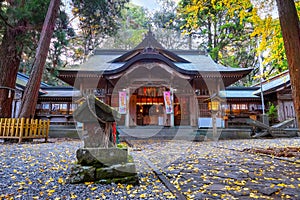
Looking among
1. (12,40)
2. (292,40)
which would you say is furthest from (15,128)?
(292,40)

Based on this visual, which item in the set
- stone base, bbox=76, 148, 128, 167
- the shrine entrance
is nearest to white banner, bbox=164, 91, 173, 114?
the shrine entrance

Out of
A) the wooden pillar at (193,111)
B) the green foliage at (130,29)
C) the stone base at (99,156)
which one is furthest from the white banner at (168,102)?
the green foliage at (130,29)

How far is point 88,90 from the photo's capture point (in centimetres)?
1243

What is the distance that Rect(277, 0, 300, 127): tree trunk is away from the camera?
3809 millimetres

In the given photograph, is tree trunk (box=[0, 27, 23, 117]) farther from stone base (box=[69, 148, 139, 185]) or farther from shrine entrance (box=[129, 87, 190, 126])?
stone base (box=[69, 148, 139, 185])

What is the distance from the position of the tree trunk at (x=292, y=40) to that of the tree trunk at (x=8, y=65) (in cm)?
902

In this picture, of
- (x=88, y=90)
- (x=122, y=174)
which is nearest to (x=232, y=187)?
(x=122, y=174)

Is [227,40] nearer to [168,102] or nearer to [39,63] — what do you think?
[168,102]

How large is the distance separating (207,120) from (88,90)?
802 centimetres

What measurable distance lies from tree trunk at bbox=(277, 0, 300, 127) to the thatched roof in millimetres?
3764

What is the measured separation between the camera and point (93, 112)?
2660 mm

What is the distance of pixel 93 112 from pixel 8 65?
7.33 m

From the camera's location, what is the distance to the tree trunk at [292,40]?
3.81 metres

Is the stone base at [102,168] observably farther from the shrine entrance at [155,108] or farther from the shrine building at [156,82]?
the shrine entrance at [155,108]
